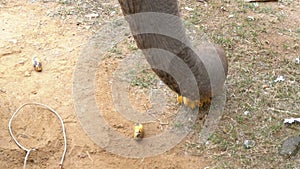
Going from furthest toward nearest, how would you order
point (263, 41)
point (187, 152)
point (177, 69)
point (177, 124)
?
point (263, 41), point (177, 124), point (187, 152), point (177, 69)

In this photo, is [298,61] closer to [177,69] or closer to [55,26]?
[177,69]

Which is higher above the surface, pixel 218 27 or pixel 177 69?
pixel 177 69

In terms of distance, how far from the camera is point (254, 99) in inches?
128

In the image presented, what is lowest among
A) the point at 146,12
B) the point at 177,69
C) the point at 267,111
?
the point at 267,111

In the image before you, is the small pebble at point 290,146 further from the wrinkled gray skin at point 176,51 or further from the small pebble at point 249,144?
the wrinkled gray skin at point 176,51

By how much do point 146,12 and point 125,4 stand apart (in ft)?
0.32

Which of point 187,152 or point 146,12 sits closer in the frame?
point 146,12

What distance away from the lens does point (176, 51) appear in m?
2.49

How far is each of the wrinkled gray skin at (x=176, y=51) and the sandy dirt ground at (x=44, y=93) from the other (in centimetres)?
41

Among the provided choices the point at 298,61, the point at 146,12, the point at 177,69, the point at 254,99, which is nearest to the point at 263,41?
the point at 298,61

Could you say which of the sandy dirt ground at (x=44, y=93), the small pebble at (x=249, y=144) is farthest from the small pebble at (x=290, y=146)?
the sandy dirt ground at (x=44, y=93)

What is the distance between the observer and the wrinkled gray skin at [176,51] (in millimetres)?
2229

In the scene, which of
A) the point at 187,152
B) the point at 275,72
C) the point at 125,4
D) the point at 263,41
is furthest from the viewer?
the point at 263,41

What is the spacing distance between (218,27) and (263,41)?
1.25 feet
